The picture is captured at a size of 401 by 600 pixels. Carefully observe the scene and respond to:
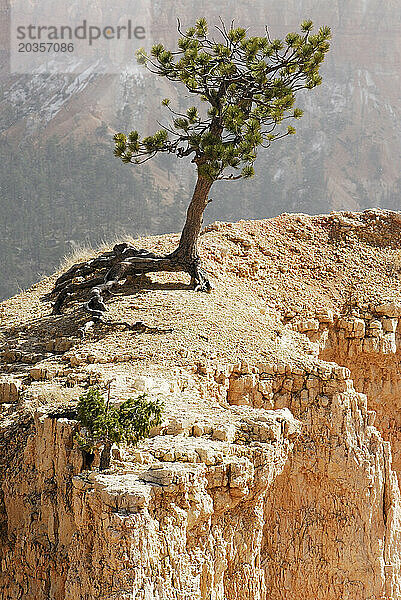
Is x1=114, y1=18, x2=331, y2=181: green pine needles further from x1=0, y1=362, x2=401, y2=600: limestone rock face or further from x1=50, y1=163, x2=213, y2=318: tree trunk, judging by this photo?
x1=0, y1=362, x2=401, y2=600: limestone rock face

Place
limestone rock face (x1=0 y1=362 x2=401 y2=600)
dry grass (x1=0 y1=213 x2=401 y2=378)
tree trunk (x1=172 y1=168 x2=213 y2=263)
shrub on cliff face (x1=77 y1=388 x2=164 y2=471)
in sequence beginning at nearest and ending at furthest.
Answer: limestone rock face (x1=0 y1=362 x2=401 y2=600)
shrub on cliff face (x1=77 y1=388 x2=164 y2=471)
dry grass (x1=0 y1=213 x2=401 y2=378)
tree trunk (x1=172 y1=168 x2=213 y2=263)

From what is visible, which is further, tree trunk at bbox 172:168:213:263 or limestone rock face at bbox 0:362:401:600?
tree trunk at bbox 172:168:213:263

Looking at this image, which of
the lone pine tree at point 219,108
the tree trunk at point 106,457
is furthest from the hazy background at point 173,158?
the tree trunk at point 106,457

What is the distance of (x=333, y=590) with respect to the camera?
8.75 m

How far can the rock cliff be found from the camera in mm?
5758

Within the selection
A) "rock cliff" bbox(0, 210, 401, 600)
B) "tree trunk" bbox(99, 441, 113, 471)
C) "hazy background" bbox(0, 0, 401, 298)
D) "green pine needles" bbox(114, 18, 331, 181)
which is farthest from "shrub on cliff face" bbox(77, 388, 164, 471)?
"hazy background" bbox(0, 0, 401, 298)

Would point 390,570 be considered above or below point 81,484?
below

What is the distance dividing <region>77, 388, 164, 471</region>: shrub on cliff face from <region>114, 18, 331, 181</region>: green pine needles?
603 centimetres

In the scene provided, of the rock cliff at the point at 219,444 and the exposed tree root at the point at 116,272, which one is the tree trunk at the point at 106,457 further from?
the exposed tree root at the point at 116,272

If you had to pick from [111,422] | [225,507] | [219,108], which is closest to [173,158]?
[219,108]

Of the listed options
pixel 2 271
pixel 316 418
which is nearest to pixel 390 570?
pixel 316 418

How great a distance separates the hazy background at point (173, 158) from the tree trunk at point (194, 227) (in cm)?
3122

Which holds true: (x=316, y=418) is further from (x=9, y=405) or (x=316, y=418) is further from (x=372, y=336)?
(x=372, y=336)

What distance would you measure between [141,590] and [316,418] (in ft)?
12.9
